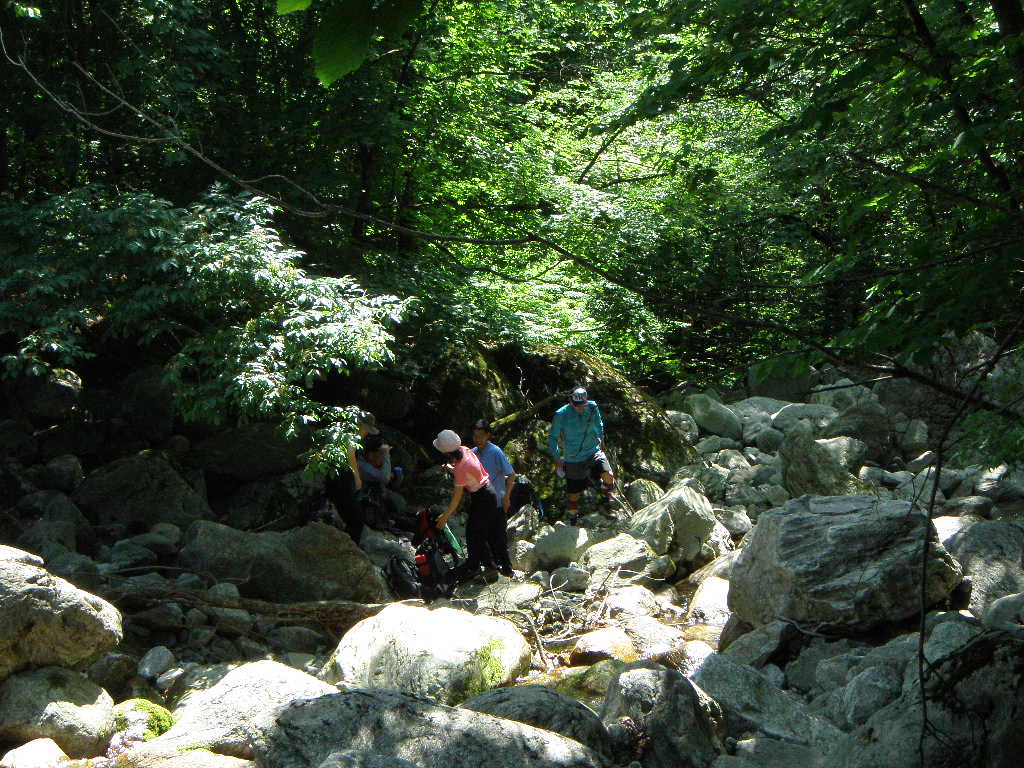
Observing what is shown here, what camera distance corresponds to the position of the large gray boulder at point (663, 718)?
4793 mm

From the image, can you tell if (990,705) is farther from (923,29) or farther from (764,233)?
(764,233)

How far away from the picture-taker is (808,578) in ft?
23.5

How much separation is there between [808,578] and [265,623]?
432 cm

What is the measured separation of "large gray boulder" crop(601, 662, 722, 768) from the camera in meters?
4.79

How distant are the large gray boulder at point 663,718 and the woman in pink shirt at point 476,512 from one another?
3.47 m

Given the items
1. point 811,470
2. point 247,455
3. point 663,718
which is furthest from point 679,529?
point 663,718

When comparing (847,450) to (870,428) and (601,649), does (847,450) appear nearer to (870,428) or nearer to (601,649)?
(870,428)

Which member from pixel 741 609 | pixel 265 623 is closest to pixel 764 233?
pixel 741 609

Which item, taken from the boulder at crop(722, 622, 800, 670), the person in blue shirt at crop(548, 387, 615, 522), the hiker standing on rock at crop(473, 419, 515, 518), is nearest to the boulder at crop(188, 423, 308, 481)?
the hiker standing on rock at crop(473, 419, 515, 518)

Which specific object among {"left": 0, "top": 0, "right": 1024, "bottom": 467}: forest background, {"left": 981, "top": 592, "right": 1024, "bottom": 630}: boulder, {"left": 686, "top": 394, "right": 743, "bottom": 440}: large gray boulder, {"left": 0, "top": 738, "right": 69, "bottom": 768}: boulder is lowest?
{"left": 686, "top": 394, "right": 743, "bottom": 440}: large gray boulder

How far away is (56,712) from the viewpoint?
5.72 metres

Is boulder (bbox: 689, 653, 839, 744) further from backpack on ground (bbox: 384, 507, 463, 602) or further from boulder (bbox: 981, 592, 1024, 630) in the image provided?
backpack on ground (bbox: 384, 507, 463, 602)

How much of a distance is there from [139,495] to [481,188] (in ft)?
20.3

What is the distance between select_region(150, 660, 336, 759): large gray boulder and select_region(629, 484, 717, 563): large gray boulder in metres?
4.70
